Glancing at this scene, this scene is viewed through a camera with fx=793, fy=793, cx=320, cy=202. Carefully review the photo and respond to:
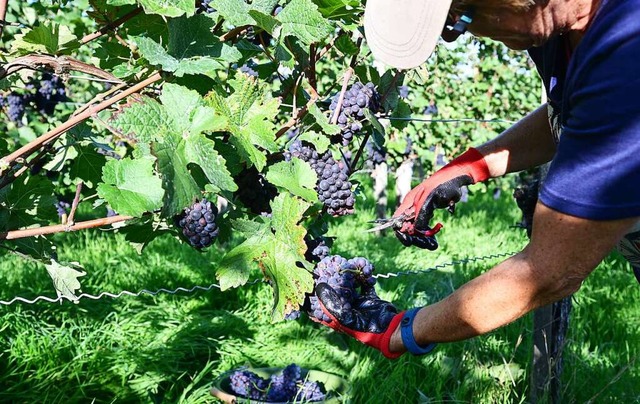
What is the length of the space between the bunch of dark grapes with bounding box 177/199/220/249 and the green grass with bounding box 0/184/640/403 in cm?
105

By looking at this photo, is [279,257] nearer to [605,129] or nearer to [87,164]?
[87,164]

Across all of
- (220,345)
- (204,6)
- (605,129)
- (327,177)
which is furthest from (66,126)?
(220,345)

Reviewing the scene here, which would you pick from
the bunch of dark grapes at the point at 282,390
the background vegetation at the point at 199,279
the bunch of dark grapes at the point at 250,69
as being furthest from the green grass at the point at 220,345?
the bunch of dark grapes at the point at 250,69

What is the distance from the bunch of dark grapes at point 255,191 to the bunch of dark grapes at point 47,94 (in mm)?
2612

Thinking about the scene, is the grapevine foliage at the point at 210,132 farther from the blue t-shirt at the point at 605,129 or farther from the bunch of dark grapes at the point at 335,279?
the blue t-shirt at the point at 605,129

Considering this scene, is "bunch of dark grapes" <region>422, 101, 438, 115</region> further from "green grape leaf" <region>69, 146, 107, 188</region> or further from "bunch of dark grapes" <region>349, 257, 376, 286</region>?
"green grape leaf" <region>69, 146, 107, 188</region>

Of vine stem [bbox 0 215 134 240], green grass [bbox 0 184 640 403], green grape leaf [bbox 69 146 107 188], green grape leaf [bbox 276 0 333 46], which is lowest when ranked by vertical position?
green grass [bbox 0 184 640 403]

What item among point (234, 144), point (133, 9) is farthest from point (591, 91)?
point (133, 9)

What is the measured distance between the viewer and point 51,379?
2822 millimetres

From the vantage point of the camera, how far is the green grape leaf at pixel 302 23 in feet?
5.26

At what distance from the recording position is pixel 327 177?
5.93ft

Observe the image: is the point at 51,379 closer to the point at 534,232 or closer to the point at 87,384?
the point at 87,384

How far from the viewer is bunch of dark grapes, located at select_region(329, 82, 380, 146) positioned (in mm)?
1851

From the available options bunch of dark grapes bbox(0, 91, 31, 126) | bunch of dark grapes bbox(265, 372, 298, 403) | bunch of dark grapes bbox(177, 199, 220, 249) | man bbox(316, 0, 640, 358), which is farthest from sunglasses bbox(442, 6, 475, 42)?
bunch of dark grapes bbox(0, 91, 31, 126)
